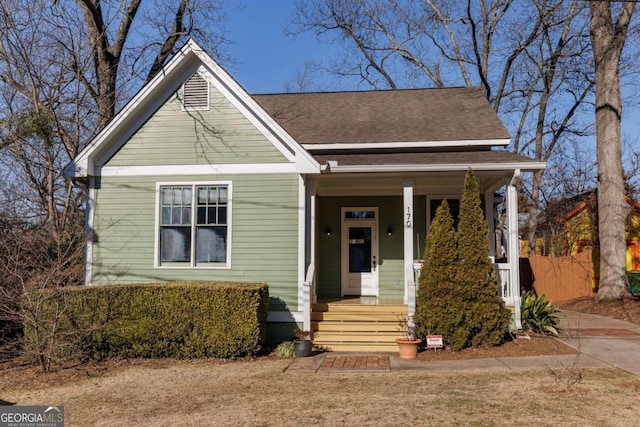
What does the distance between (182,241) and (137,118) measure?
289 centimetres

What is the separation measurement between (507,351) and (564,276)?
1371 cm

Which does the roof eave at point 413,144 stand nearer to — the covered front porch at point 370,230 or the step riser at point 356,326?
the covered front porch at point 370,230

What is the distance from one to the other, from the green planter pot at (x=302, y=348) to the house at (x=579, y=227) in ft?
57.9

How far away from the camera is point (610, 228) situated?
1644 centimetres

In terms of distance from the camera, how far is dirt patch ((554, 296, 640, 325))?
14422 mm

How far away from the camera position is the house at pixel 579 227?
2336 centimetres

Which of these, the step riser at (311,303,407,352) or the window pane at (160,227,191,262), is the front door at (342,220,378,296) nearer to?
the step riser at (311,303,407,352)

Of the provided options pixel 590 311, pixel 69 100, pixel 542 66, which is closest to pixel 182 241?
pixel 69 100

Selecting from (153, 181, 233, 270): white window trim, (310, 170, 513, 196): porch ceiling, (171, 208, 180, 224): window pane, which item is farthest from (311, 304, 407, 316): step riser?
(171, 208, 180, 224): window pane

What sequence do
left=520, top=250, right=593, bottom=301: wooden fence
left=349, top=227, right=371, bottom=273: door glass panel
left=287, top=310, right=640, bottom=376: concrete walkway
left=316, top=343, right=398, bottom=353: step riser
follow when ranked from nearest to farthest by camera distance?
left=287, top=310, right=640, bottom=376: concrete walkway → left=316, top=343, right=398, bottom=353: step riser → left=349, top=227, right=371, bottom=273: door glass panel → left=520, top=250, right=593, bottom=301: wooden fence

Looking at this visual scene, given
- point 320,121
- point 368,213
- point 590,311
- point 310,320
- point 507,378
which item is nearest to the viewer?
point 507,378

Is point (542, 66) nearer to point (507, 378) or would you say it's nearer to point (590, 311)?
point (590, 311)

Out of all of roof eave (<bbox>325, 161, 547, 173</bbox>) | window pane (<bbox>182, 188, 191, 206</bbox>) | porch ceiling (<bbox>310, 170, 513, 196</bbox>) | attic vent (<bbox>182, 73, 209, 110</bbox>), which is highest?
attic vent (<bbox>182, 73, 209, 110</bbox>)

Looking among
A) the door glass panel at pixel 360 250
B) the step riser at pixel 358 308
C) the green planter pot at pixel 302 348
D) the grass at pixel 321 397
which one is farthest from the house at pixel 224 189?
the grass at pixel 321 397
